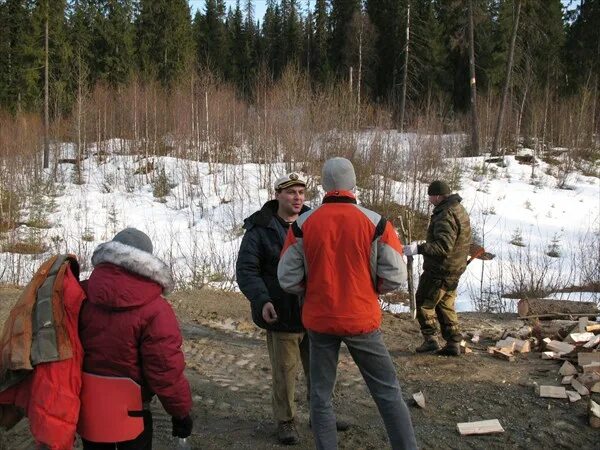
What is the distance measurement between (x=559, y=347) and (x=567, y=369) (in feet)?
2.17

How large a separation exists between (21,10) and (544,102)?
27.8 m

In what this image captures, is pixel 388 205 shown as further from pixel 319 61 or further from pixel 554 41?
pixel 319 61

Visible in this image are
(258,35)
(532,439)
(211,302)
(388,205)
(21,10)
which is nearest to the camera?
(532,439)

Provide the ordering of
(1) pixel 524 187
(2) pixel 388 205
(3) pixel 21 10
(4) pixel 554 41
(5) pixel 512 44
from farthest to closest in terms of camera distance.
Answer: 1. (4) pixel 554 41
2. (3) pixel 21 10
3. (5) pixel 512 44
4. (1) pixel 524 187
5. (2) pixel 388 205

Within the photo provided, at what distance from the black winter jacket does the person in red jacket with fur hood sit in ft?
3.89

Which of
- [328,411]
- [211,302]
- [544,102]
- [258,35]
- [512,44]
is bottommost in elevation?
[211,302]

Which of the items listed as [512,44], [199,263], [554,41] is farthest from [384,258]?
[554,41]

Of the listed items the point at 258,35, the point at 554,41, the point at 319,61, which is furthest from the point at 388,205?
the point at 258,35

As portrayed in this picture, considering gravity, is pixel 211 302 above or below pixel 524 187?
below

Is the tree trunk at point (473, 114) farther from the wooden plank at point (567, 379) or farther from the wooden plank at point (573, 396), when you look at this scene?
the wooden plank at point (573, 396)

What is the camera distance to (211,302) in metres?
8.75

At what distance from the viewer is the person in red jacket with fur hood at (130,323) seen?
2.34 metres

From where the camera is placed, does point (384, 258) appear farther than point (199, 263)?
No

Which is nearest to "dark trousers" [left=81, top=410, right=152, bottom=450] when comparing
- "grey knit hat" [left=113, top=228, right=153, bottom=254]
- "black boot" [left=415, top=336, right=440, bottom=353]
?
"grey knit hat" [left=113, top=228, right=153, bottom=254]
